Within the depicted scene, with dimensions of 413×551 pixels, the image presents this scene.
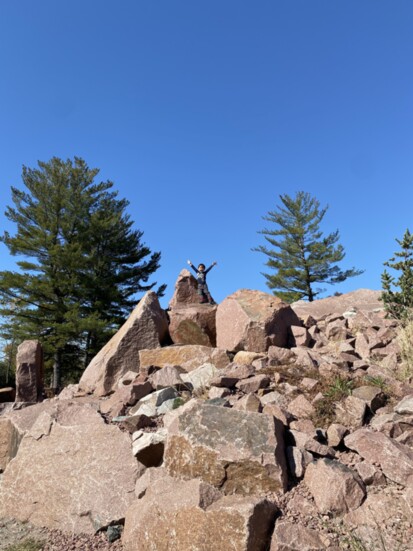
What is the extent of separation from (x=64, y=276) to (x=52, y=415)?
518 inches

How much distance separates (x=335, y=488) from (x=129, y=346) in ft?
16.8

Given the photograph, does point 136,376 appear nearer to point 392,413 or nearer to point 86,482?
point 86,482

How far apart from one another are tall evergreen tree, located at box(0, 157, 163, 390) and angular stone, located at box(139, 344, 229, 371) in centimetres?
867

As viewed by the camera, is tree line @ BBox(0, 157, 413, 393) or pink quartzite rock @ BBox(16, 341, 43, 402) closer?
pink quartzite rock @ BBox(16, 341, 43, 402)

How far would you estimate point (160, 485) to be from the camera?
3424 millimetres

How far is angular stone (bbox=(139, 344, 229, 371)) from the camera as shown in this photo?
258 inches

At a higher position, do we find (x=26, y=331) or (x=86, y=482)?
(x=26, y=331)

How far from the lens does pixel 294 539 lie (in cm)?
270

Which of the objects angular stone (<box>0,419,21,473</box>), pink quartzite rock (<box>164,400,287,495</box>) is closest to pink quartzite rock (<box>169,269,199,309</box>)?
angular stone (<box>0,419,21,473</box>)

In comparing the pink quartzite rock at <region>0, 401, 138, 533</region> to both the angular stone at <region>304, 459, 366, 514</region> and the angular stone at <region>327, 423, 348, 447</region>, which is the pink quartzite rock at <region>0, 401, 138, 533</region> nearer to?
the angular stone at <region>304, 459, 366, 514</region>

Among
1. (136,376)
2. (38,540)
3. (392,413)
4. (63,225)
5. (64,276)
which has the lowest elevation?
(38,540)

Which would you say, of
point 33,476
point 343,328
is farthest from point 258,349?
point 33,476

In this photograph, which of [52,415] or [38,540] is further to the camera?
[52,415]

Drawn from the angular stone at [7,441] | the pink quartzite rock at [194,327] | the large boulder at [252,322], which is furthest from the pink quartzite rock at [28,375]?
the large boulder at [252,322]
